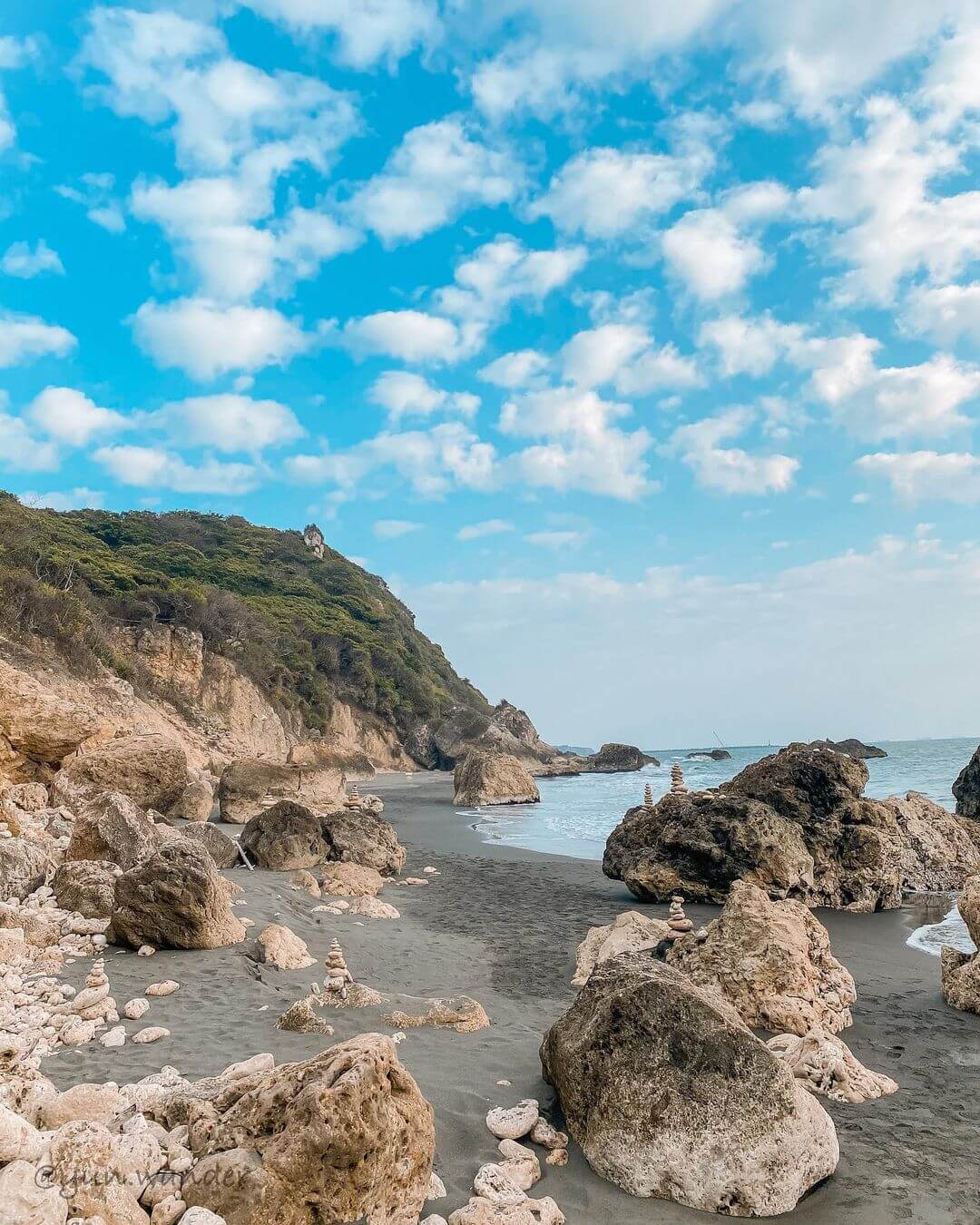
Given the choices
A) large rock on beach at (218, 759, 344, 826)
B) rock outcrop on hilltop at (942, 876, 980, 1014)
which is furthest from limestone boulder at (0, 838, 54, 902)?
large rock on beach at (218, 759, 344, 826)

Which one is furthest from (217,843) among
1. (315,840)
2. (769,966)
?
(769,966)

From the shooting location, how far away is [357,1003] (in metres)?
6.36

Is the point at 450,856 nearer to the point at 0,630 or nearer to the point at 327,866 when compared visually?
the point at 327,866

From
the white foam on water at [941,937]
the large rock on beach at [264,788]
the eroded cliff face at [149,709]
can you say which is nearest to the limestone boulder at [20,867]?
the eroded cliff face at [149,709]

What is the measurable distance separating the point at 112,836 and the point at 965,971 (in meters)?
8.90

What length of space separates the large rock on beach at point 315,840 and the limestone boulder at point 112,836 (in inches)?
157

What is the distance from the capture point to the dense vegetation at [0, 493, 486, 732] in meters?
29.1

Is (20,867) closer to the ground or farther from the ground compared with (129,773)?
closer to the ground

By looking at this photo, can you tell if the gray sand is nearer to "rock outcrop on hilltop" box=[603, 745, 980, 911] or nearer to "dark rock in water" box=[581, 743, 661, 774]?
"rock outcrop on hilltop" box=[603, 745, 980, 911]

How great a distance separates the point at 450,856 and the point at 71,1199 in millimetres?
14881

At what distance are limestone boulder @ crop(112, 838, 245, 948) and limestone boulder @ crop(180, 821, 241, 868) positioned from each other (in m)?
5.12

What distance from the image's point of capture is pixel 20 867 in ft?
27.7

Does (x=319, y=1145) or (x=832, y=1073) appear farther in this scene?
(x=832, y=1073)

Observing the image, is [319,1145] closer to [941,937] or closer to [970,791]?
[941,937]
